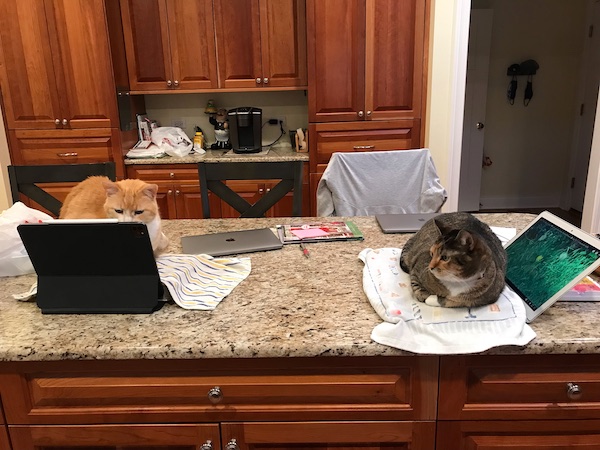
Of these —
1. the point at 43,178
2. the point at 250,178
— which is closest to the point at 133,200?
the point at 250,178

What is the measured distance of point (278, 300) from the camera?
1182mm

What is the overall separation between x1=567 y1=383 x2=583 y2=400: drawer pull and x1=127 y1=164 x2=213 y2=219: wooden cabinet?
2628 millimetres

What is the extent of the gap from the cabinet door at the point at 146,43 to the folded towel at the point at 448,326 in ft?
9.25

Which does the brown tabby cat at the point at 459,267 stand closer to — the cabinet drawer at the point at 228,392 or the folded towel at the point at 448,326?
the folded towel at the point at 448,326

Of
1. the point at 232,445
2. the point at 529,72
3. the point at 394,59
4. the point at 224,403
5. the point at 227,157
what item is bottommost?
the point at 232,445

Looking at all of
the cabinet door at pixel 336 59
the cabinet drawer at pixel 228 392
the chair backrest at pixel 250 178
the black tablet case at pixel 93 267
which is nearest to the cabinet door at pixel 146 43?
the cabinet door at pixel 336 59

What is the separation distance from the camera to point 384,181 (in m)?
2.27

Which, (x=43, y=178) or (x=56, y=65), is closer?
(x=43, y=178)

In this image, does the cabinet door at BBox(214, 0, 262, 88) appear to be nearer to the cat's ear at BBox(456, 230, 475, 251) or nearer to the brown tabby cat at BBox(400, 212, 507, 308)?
the brown tabby cat at BBox(400, 212, 507, 308)

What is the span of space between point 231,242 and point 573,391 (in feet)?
3.31

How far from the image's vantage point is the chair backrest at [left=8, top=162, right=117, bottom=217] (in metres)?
1.92

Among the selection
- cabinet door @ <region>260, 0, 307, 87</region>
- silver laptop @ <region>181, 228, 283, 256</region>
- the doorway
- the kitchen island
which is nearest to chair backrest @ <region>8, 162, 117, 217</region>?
silver laptop @ <region>181, 228, 283, 256</region>

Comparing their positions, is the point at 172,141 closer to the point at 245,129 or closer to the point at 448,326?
the point at 245,129

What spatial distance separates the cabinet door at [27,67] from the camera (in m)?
3.06
